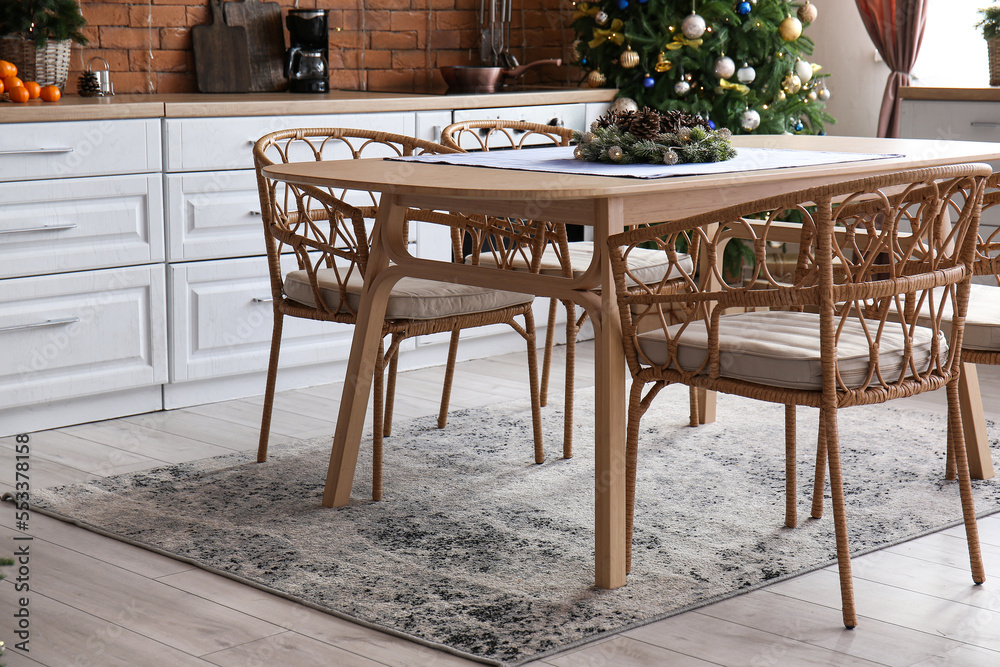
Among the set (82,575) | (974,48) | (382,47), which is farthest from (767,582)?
(974,48)

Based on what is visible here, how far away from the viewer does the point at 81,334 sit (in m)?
3.24

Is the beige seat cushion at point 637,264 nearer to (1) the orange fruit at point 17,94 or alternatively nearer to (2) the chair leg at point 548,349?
(2) the chair leg at point 548,349

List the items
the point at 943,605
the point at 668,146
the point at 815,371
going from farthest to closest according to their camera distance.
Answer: the point at 668,146
the point at 943,605
the point at 815,371

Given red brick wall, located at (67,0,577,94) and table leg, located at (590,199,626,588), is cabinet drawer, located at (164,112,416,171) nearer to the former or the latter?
red brick wall, located at (67,0,577,94)

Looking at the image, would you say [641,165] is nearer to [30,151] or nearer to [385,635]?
[385,635]

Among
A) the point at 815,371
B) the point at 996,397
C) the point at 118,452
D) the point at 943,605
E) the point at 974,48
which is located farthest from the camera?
the point at 974,48

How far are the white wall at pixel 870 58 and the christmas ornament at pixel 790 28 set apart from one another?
0.94 m

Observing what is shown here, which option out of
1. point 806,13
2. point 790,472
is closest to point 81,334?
point 790,472

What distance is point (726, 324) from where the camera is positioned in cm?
224

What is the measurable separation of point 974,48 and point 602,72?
1.59m

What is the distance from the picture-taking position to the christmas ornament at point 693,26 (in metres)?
4.16

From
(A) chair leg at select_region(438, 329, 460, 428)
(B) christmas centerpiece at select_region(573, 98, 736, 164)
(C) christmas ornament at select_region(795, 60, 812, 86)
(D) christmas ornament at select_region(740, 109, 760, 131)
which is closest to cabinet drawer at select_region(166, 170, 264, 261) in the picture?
(A) chair leg at select_region(438, 329, 460, 428)

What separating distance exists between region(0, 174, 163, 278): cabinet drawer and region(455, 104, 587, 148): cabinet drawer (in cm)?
109

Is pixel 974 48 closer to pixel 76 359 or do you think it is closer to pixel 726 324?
pixel 726 324
